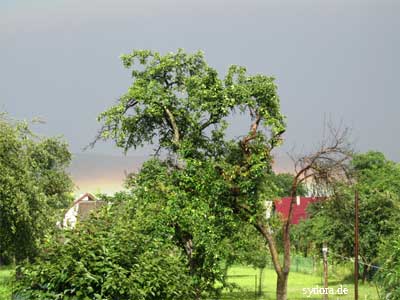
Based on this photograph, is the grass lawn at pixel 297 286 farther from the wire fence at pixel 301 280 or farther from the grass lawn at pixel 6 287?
the grass lawn at pixel 6 287

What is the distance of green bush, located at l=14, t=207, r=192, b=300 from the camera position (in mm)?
10703

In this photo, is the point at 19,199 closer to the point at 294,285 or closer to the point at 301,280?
the point at 294,285

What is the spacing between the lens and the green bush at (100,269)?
1070 cm

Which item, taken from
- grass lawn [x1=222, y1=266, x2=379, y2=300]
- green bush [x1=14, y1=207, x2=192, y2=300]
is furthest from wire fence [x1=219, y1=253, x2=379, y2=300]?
green bush [x1=14, y1=207, x2=192, y2=300]

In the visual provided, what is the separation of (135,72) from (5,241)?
9.09 meters

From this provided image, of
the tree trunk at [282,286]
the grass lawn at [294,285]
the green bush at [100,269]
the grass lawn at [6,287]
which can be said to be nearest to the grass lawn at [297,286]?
the grass lawn at [294,285]

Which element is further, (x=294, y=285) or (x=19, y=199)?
(x=294, y=285)

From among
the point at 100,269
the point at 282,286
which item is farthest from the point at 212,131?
the point at 100,269

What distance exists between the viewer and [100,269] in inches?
427

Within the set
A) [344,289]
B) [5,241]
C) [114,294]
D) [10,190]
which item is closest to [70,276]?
[114,294]

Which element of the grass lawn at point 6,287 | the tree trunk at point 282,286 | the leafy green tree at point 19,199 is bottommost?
the grass lawn at point 6,287

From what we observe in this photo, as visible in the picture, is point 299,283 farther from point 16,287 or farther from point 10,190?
point 16,287

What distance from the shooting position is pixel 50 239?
38.6 ft

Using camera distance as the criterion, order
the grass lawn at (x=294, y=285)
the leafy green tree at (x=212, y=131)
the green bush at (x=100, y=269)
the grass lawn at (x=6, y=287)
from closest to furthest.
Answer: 1. the green bush at (x=100, y=269)
2. the grass lawn at (x=6, y=287)
3. the leafy green tree at (x=212, y=131)
4. the grass lawn at (x=294, y=285)
